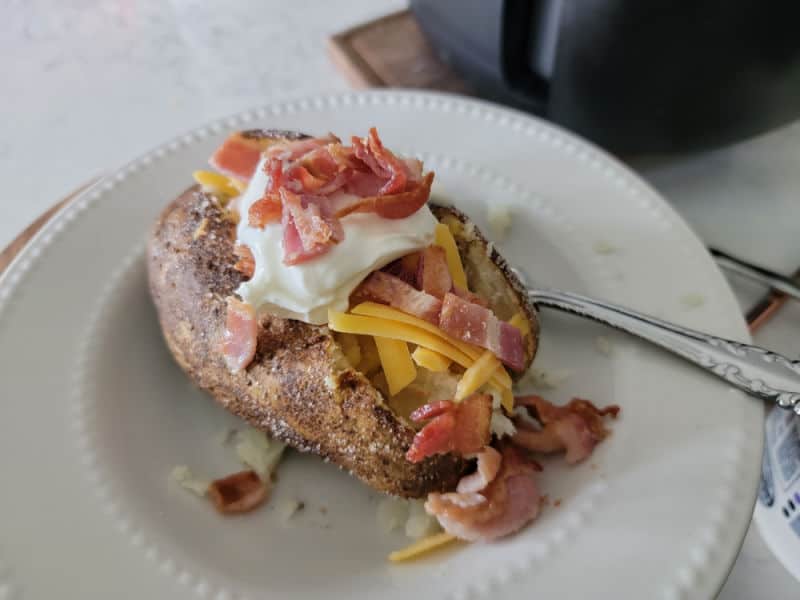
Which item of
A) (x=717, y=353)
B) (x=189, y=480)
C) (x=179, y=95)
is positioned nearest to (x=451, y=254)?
→ (x=717, y=353)

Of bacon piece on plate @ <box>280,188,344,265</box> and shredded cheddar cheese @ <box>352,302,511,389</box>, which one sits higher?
bacon piece on plate @ <box>280,188,344,265</box>

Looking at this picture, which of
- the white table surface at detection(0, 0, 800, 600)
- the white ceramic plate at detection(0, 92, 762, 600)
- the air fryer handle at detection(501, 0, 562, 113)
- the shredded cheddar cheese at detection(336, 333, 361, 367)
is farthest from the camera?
the white table surface at detection(0, 0, 800, 600)

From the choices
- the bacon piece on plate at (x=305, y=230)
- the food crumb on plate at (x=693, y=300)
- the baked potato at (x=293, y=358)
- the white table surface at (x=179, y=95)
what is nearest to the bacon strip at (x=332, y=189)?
the bacon piece on plate at (x=305, y=230)

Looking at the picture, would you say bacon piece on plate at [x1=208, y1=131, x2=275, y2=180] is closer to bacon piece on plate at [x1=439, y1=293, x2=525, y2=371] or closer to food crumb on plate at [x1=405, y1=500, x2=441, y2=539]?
bacon piece on plate at [x1=439, y1=293, x2=525, y2=371]

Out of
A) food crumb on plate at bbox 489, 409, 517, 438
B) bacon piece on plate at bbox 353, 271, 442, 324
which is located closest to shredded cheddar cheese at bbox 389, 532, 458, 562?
food crumb on plate at bbox 489, 409, 517, 438

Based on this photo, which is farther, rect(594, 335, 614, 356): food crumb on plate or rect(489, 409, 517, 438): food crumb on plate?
rect(594, 335, 614, 356): food crumb on plate

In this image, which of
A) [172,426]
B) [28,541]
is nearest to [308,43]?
[172,426]

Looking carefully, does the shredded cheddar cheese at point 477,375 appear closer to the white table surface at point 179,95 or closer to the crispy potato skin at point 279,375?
the crispy potato skin at point 279,375
